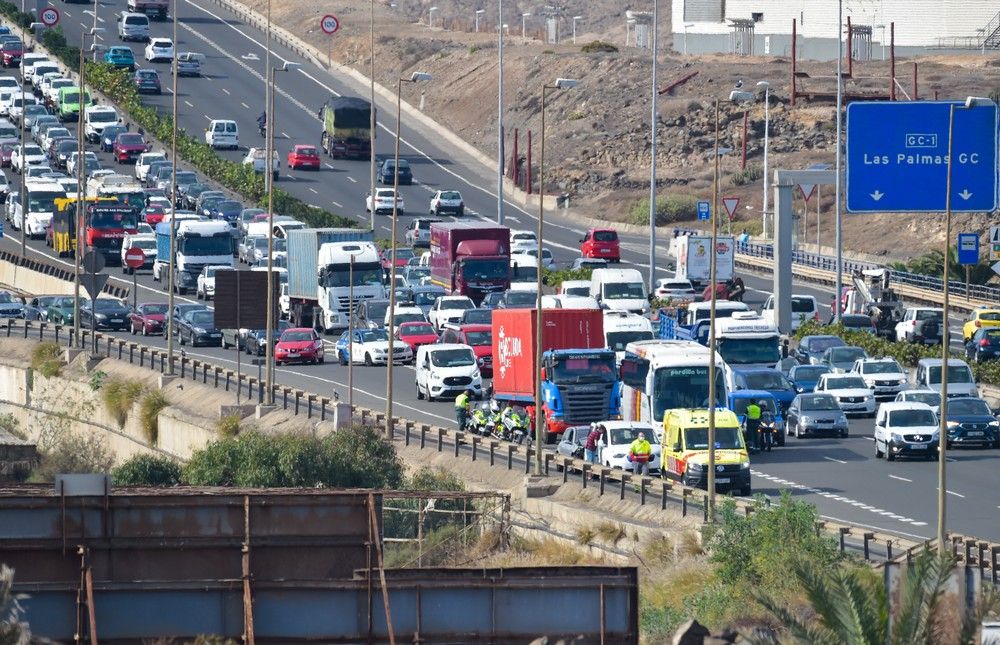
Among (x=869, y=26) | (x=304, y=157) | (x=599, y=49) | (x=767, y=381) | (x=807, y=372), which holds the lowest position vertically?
(x=807, y=372)

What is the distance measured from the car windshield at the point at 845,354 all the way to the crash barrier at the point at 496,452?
44.7 ft

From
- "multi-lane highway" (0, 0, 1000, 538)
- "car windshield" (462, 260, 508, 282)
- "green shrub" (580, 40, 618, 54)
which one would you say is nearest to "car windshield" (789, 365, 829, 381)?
"multi-lane highway" (0, 0, 1000, 538)

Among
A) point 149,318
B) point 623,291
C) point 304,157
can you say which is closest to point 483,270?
point 623,291

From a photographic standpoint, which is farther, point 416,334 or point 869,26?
point 869,26

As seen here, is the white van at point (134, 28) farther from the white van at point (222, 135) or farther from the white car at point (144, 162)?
the white car at point (144, 162)

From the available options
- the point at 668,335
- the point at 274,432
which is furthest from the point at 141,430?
the point at 668,335

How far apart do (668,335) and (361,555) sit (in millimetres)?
33179

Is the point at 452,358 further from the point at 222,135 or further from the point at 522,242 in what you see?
the point at 222,135

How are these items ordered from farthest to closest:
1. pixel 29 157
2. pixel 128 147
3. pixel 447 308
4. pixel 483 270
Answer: pixel 128 147 → pixel 29 157 → pixel 483 270 → pixel 447 308

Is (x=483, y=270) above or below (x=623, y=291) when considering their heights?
above

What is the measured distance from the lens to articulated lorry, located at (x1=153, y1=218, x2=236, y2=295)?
7525 cm

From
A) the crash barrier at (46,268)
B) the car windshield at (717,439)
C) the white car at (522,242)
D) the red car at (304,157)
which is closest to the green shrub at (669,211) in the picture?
the red car at (304,157)

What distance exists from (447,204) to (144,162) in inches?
555

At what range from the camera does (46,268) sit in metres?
80.5
